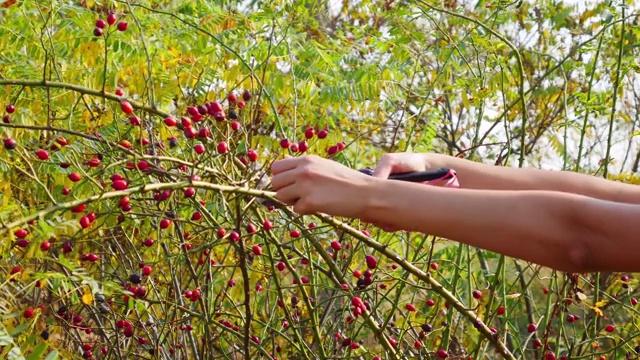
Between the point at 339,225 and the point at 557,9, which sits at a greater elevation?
the point at 557,9

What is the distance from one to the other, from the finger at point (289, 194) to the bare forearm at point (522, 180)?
72 centimetres

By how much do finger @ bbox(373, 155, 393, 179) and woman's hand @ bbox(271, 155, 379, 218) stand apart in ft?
0.99

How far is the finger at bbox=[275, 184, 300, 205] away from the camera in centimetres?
171

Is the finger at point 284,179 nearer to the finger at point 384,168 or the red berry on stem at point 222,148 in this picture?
the finger at point 384,168

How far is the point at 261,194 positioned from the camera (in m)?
2.20

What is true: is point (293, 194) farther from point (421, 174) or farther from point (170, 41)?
point (170, 41)

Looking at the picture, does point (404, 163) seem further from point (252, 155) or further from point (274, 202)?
point (252, 155)

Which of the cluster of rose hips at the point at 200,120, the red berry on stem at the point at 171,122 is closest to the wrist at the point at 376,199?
the cluster of rose hips at the point at 200,120

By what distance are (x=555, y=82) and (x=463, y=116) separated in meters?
0.89

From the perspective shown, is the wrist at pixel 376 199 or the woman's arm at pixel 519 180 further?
the woman's arm at pixel 519 180

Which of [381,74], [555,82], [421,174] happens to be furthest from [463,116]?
[421,174]

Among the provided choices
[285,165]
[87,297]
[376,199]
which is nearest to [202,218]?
[87,297]

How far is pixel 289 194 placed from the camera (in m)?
1.71

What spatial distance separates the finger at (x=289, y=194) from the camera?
67.2 inches
